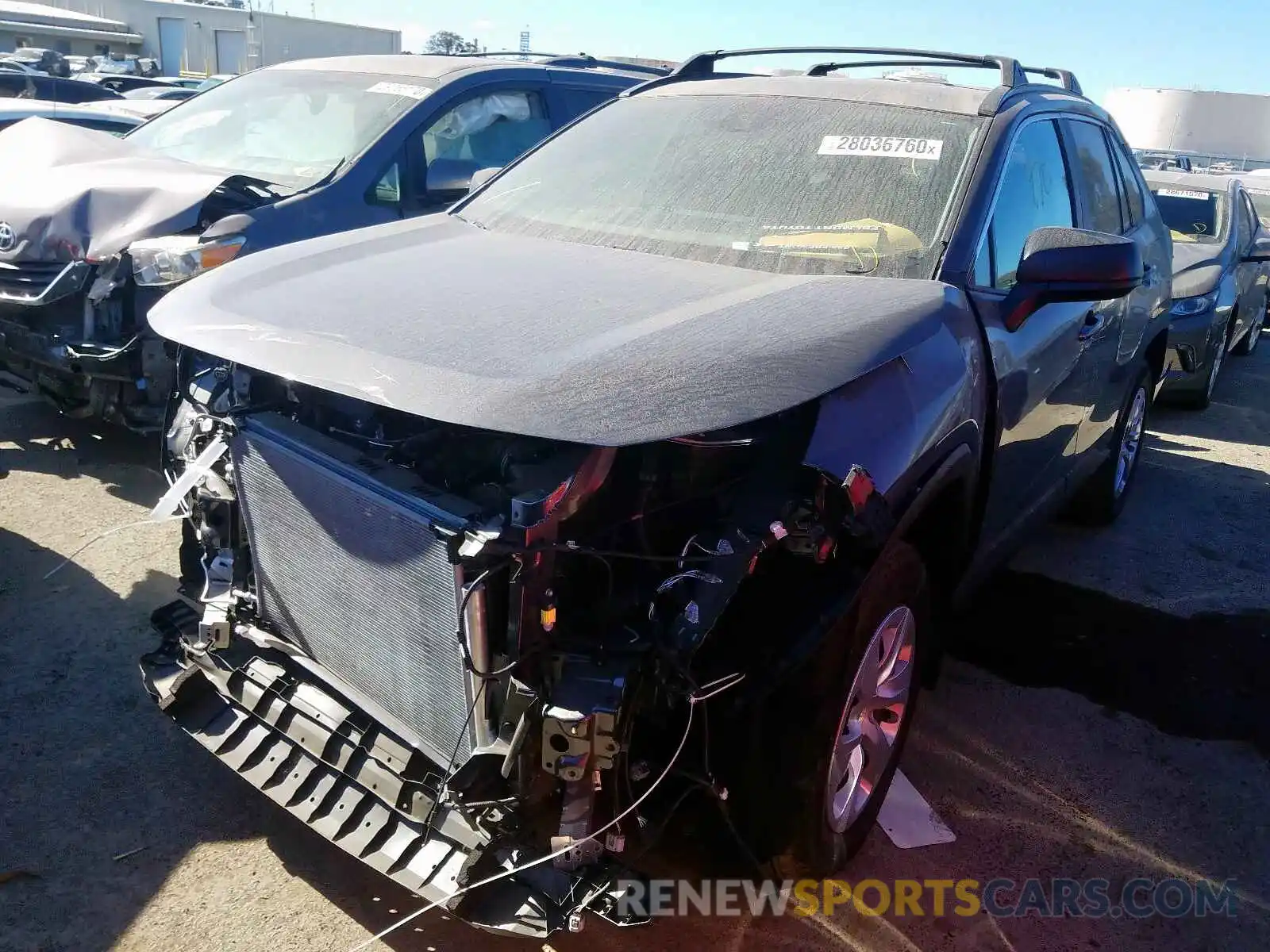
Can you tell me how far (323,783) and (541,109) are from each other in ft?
15.9

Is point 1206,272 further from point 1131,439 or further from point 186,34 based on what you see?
point 186,34

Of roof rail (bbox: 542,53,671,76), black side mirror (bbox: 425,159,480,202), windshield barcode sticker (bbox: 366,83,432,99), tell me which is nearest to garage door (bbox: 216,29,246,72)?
roof rail (bbox: 542,53,671,76)

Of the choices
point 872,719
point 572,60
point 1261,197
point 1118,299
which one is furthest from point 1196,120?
point 872,719

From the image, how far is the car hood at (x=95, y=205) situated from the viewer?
4754 millimetres

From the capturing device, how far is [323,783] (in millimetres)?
2490

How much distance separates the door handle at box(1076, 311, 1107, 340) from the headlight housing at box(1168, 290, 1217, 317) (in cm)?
392

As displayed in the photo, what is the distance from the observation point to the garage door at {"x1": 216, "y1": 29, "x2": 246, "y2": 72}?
4316 cm

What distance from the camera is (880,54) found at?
410 centimetres

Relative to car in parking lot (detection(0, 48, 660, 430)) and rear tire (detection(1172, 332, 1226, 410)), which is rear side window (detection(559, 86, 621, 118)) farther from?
rear tire (detection(1172, 332, 1226, 410))

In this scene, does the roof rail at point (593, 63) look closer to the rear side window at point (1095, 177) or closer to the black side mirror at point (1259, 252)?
the rear side window at point (1095, 177)

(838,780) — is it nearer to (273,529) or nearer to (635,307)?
(635,307)

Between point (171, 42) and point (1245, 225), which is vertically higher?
point (1245, 225)

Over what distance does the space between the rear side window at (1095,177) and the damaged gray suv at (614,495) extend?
26.7 inches

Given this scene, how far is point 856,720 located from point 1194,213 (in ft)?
25.3
